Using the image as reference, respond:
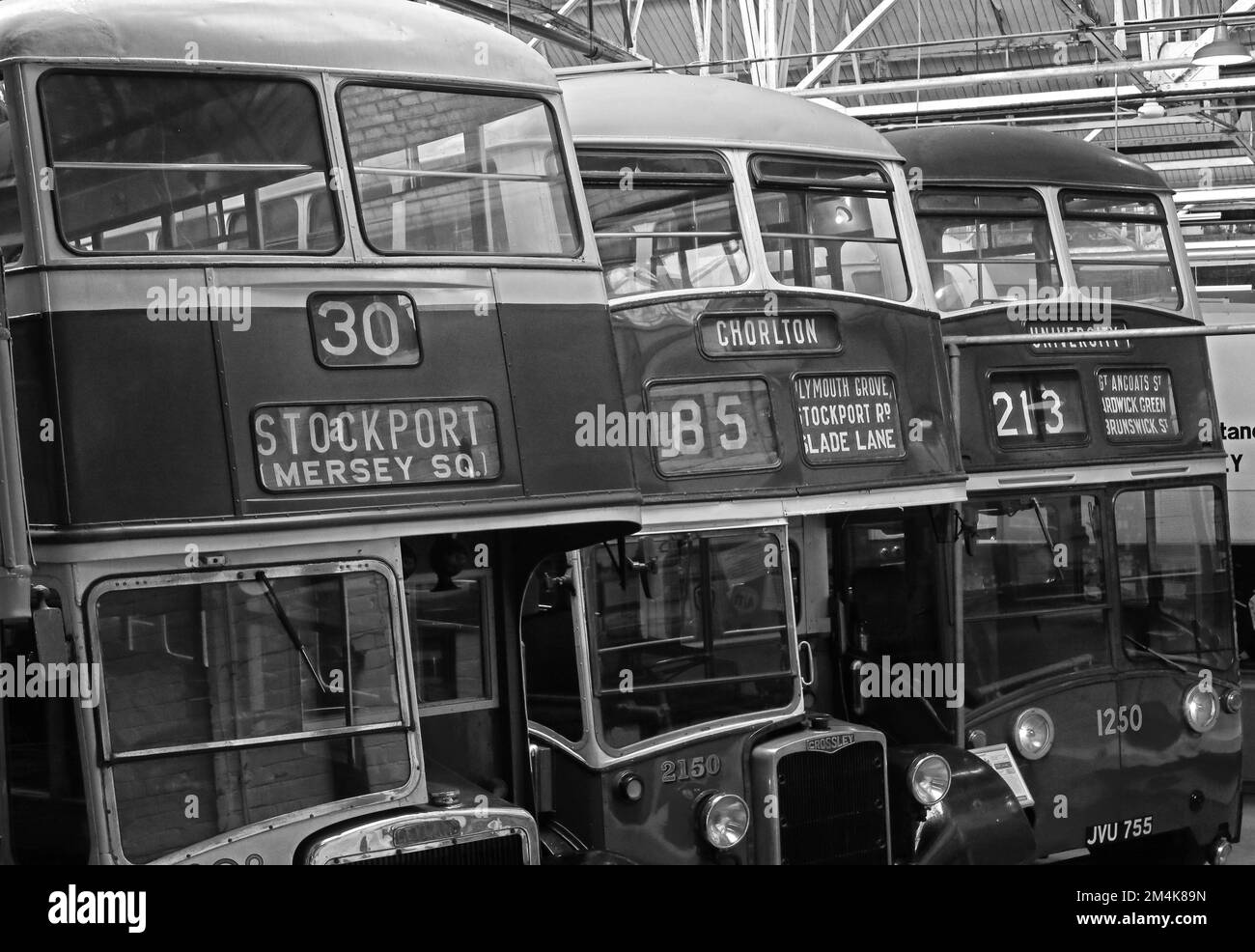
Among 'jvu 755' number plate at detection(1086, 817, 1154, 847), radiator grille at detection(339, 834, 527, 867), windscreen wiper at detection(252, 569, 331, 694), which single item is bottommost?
'jvu 755' number plate at detection(1086, 817, 1154, 847)

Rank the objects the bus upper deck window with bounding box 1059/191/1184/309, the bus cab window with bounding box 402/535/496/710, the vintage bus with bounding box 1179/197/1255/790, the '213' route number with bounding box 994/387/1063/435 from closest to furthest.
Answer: the bus cab window with bounding box 402/535/496/710
the '213' route number with bounding box 994/387/1063/435
the bus upper deck window with bounding box 1059/191/1184/309
the vintage bus with bounding box 1179/197/1255/790

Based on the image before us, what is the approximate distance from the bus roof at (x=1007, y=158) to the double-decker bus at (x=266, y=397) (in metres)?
Result: 3.90

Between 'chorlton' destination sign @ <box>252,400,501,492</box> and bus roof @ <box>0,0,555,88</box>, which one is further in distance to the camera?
'chorlton' destination sign @ <box>252,400,501,492</box>

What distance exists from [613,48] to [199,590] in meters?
5.98

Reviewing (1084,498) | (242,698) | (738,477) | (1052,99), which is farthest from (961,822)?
(1052,99)

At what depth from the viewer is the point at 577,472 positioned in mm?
6074

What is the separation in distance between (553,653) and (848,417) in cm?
193

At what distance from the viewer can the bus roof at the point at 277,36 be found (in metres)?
5.25

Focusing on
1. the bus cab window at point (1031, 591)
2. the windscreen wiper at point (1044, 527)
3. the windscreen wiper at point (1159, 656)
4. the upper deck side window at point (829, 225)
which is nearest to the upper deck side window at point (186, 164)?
the upper deck side window at point (829, 225)

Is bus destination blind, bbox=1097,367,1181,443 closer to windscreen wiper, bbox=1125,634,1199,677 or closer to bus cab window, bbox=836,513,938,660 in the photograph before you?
windscreen wiper, bbox=1125,634,1199,677

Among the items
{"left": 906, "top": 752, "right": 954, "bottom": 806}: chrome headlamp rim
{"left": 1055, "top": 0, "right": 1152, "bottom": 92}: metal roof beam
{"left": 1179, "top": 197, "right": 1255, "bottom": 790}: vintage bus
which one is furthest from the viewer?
{"left": 1179, "top": 197, "right": 1255, "bottom": 790}: vintage bus

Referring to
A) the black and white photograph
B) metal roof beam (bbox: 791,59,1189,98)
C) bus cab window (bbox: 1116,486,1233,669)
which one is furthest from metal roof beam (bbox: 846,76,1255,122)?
bus cab window (bbox: 1116,486,1233,669)

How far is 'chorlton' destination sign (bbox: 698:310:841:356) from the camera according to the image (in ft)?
25.6

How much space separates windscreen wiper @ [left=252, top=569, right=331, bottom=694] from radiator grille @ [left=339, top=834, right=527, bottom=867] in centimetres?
62
